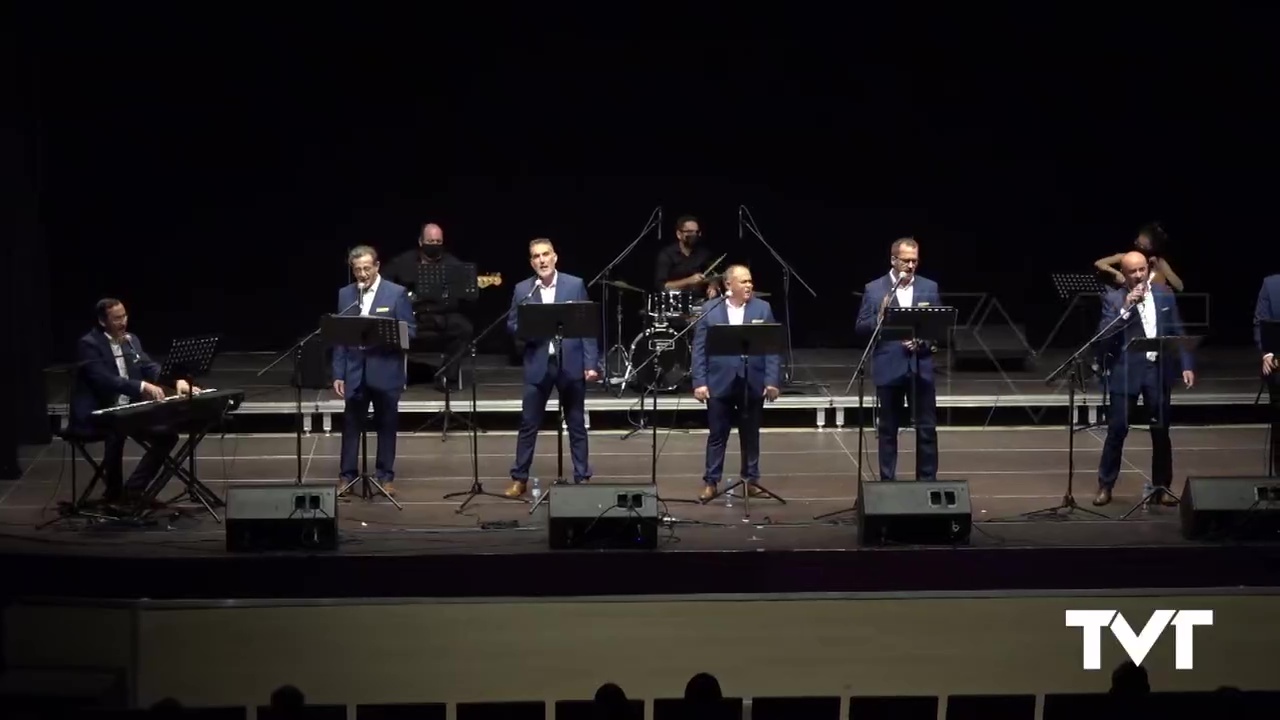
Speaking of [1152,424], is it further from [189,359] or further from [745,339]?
[189,359]

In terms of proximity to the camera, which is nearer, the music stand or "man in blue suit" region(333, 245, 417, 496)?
the music stand

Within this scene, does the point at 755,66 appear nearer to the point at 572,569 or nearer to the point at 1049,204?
the point at 1049,204

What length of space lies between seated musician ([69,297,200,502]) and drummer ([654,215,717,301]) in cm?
434

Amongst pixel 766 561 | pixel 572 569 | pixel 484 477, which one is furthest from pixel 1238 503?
pixel 484 477

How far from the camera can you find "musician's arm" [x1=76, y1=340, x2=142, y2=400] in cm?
923

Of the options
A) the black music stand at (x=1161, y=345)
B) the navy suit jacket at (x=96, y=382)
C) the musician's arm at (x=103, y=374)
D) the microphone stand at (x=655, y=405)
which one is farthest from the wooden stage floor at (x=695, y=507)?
the black music stand at (x=1161, y=345)

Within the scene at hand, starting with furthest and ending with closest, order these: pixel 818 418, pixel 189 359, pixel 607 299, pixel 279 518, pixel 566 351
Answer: pixel 607 299 → pixel 818 418 → pixel 566 351 → pixel 189 359 → pixel 279 518

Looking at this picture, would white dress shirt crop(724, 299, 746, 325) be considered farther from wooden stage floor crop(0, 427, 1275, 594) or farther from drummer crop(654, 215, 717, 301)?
drummer crop(654, 215, 717, 301)

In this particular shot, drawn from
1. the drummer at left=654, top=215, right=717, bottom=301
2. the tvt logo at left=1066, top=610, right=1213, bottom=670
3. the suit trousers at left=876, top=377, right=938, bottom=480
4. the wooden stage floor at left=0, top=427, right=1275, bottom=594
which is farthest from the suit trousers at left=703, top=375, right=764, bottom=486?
the drummer at left=654, top=215, right=717, bottom=301

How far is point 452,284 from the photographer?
1241cm

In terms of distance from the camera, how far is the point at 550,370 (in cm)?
973

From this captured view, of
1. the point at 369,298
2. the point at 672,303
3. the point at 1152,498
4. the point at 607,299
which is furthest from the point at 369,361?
the point at 607,299

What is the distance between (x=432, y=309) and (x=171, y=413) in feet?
11.7

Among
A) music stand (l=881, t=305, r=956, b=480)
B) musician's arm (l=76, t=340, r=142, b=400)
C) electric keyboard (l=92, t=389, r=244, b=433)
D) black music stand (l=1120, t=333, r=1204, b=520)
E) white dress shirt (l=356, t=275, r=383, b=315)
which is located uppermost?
white dress shirt (l=356, t=275, r=383, b=315)
